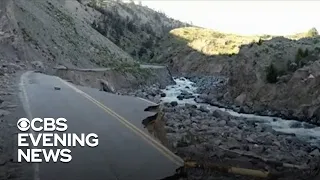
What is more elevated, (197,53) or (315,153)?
(315,153)

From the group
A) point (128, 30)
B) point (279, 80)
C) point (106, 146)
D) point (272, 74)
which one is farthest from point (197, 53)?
point (106, 146)

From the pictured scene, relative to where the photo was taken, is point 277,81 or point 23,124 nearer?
point 23,124

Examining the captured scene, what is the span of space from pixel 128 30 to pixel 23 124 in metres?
97.8

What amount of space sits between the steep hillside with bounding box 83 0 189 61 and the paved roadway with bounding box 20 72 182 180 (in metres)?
70.2

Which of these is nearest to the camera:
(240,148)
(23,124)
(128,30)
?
(23,124)

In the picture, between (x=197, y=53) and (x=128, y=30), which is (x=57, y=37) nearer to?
(x=197, y=53)

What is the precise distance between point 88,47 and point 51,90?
3218 cm

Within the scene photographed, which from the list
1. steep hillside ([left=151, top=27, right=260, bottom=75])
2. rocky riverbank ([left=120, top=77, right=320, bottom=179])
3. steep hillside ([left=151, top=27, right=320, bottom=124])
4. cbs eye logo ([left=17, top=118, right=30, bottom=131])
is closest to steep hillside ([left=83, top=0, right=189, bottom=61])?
steep hillside ([left=151, top=27, right=260, bottom=75])

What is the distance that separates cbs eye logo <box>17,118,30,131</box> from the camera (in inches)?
490

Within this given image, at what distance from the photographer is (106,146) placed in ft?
35.3

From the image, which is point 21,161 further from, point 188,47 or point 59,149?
point 188,47

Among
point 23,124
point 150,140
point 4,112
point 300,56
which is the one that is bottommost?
point 4,112

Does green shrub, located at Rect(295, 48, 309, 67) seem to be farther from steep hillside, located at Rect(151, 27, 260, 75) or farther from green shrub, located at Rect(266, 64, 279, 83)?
steep hillside, located at Rect(151, 27, 260, 75)

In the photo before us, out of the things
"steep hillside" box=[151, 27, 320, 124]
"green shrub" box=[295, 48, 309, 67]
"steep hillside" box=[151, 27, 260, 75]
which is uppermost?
"green shrub" box=[295, 48, 309, 67]
